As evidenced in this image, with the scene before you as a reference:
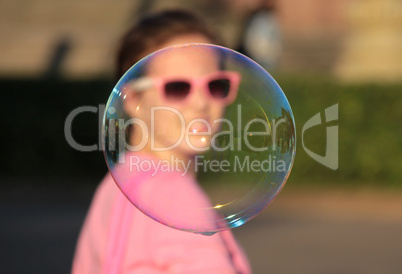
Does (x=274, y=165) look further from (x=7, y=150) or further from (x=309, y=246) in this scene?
(x=7, y=150)

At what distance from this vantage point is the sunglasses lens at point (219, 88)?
1913mm

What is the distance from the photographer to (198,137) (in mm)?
1936

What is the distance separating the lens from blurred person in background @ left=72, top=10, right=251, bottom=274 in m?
1.68

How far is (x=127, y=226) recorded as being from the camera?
5.84ft

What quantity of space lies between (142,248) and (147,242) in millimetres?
22

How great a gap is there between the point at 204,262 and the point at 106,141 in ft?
1.91

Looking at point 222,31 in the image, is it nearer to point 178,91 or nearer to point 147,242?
point 178,91

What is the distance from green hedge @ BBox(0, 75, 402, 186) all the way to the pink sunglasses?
20.8 ft

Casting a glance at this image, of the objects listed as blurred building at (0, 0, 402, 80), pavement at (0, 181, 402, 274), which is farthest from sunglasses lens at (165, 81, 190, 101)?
blurred building at (0, 0, 402, 80)

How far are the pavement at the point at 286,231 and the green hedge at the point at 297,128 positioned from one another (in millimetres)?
279

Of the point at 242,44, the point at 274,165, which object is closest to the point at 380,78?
the point at 242,44

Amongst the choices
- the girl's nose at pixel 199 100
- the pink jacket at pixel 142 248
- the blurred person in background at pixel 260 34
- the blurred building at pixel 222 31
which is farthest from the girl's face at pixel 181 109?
the blurred building at pixel 222 31

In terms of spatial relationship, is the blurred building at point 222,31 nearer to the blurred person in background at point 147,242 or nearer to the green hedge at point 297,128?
the green hedge at point 297,128

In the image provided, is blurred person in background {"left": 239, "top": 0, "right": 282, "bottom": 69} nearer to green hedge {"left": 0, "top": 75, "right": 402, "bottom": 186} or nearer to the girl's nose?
green hedge {"left": 0, "top": 75, "right": 402, "bottom": 186}
